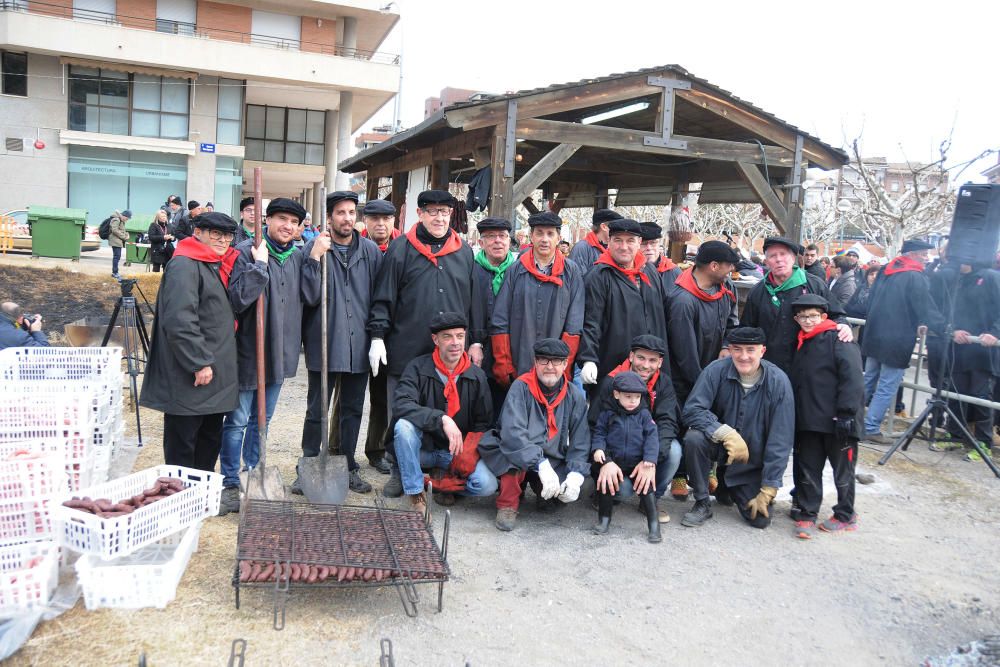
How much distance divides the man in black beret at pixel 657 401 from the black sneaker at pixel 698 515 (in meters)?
0.14

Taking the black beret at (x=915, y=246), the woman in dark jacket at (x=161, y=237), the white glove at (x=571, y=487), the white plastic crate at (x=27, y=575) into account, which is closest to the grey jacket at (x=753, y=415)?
the white glove at (x=571, y=487)

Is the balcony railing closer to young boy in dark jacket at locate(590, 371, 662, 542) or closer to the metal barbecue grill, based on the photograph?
young boy in dark jacket at locate(590, 371, 662, 542)

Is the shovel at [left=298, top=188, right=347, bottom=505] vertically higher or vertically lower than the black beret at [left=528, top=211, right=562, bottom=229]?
lower

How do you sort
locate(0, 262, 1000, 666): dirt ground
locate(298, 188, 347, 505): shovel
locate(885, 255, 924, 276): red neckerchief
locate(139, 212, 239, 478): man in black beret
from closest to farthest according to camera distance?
locate(0, 262, 1000, 666): dirt ground, locate(139, 212, 239, 478): man in black beret, locate(298, 188, 347, 505): shovel, locate(885, 255, 924, 276): red neckerchief

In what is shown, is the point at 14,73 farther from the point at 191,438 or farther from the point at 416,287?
the point at 191,438

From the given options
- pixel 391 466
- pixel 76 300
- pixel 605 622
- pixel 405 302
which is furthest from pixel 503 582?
pixel 76 300

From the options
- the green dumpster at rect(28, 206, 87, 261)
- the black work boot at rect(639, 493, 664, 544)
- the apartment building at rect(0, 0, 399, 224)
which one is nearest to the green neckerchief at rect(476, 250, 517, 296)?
the black work boot at rect(639, 493, 664, 544)

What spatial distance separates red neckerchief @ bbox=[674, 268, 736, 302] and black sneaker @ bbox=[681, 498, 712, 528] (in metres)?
1.56

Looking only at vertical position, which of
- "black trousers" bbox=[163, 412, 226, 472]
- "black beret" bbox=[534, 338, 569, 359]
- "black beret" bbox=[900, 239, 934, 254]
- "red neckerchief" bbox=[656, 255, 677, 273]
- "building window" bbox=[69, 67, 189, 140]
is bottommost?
Answer: "black trousers" bbox=[163, 412, 226, 472]

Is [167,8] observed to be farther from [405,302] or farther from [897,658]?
[897,658]

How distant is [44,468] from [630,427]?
3.49 m

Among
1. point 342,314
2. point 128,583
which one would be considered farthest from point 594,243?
point 128,583

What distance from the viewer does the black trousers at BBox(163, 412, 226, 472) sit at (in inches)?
179

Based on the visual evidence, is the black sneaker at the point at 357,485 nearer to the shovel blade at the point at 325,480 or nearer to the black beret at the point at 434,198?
the shovel blade at the point at 325,480
